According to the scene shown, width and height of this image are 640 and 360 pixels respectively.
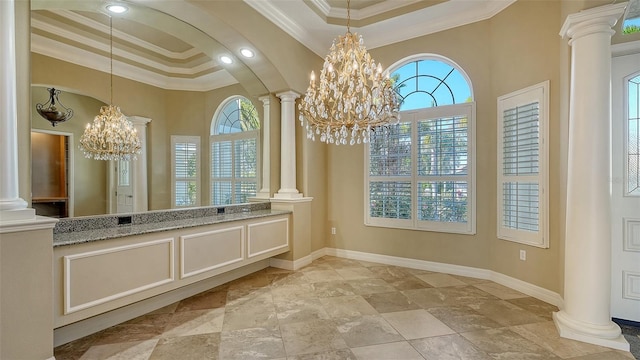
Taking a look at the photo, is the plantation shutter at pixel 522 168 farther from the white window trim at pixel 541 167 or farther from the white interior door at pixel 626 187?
the white interior door at pixel 626 187

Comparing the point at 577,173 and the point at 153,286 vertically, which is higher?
the point at 577,173

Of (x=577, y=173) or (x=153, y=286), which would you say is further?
(x=153, y=286)

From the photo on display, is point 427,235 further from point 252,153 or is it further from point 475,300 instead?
point 252,153

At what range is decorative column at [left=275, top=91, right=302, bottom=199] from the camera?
4.25 metres

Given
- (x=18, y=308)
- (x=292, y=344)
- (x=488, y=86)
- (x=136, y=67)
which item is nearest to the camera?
(x=18, y=308)

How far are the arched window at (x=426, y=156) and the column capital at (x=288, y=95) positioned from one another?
1401mm

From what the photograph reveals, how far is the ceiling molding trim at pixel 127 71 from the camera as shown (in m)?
2.65

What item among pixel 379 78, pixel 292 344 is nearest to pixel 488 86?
pixel 379 78

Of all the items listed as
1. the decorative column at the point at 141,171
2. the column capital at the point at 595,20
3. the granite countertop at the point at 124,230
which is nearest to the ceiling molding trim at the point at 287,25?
the decorative column at the point at 141,171

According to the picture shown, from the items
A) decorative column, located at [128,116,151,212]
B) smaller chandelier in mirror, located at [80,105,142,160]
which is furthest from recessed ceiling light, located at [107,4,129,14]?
decorative column, located at [128,116,151,212]

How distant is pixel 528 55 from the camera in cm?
326

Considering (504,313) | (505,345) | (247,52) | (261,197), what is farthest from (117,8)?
(504,313)

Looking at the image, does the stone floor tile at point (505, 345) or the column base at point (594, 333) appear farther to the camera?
the column base at point (594, 333)

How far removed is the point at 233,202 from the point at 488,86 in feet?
12.8
